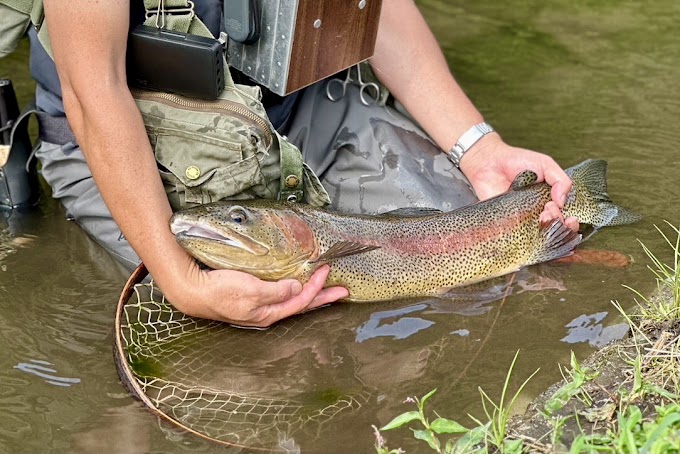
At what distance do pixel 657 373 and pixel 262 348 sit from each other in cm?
145

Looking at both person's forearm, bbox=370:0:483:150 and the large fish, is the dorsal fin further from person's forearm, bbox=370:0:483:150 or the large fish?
person's forearm, bbox=370:0:483:150

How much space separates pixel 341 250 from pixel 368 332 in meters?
0.34

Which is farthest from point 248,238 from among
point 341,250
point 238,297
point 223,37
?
point 223,37

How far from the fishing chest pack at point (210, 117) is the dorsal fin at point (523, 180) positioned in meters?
1.00

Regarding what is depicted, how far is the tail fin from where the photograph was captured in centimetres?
441

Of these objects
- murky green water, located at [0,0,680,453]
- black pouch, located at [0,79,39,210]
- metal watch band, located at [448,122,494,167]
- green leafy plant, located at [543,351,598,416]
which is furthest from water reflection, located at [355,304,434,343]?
black pouch, located at [0,79,39,210]

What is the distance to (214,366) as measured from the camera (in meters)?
3.56

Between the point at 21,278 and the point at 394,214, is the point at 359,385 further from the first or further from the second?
the point at 21,278

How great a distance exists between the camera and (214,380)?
11.4 feet

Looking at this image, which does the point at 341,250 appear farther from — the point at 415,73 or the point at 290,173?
the point at 415,73

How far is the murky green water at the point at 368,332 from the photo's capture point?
3.25m

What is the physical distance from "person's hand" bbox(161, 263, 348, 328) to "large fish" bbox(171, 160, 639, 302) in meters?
0.09

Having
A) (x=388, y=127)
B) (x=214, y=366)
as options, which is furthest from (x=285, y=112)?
(x=214, y=366)

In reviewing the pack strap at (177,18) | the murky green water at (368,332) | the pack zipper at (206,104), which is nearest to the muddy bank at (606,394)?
the murky green water at (368,332)
